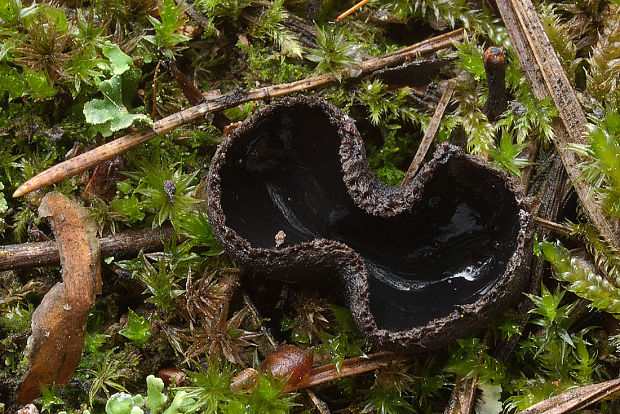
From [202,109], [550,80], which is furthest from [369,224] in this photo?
[550,80]

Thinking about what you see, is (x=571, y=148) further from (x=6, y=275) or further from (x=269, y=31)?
(x=6, y=275)

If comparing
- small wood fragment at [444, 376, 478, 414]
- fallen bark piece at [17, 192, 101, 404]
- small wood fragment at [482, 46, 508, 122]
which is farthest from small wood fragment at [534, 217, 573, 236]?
fallen bark piece at [17, 192, 101, 404]

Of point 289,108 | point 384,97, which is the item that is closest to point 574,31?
point 384,97

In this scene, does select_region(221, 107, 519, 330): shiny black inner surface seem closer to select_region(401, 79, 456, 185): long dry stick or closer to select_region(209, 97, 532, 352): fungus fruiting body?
select_region(209, 97, 532, 352): fungus fruiting body

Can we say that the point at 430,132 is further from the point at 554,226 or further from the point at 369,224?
the point at 554,226

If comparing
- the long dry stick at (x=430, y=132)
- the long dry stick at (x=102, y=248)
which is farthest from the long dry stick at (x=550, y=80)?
the long dry stick at (x=102, y=248)

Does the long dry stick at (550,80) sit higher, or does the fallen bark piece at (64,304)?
the long dry stick at (550,80)

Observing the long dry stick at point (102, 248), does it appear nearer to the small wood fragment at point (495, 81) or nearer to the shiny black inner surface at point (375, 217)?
the shiny black inner surface at point (375, 217)
